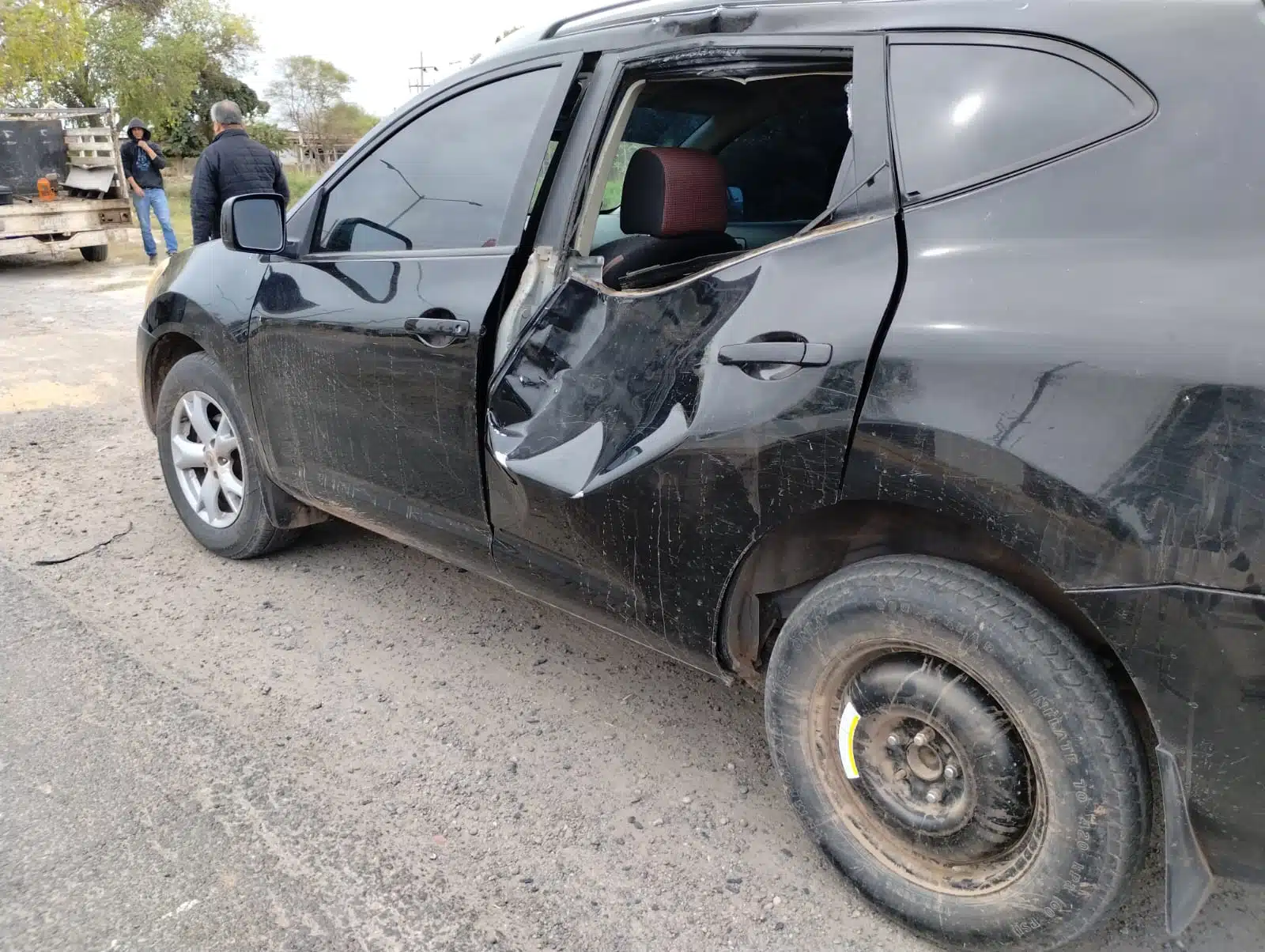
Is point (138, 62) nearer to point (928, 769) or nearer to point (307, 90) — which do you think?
point (307, 90)

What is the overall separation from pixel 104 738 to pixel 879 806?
2147 mm

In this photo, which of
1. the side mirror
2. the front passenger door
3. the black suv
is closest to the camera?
the black suv

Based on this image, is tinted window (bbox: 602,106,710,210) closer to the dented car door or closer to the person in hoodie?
the dented car door

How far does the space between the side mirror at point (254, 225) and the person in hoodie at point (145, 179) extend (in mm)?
10478

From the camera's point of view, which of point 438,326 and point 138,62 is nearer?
point 438,326

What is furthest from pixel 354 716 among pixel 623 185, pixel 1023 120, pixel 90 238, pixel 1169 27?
pixel 90 238

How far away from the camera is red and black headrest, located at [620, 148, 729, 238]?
2.57m

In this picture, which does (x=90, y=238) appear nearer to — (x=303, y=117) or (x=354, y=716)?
(x=354, y=716)

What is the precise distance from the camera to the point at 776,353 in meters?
1.98

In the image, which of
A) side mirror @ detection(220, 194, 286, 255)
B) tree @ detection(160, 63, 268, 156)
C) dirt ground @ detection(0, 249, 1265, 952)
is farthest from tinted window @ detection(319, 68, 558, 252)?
tree @ detection(160, 63, 268, 156)

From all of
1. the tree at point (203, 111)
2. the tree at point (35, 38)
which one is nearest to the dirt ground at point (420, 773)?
the tree at point (35, 38)

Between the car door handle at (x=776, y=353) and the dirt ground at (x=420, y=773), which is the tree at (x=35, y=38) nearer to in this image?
the dirt ground at (x=420, y=773)

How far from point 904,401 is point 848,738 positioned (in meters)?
0.75

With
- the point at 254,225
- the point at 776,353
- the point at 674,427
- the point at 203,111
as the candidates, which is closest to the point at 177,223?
the point at 254,225
